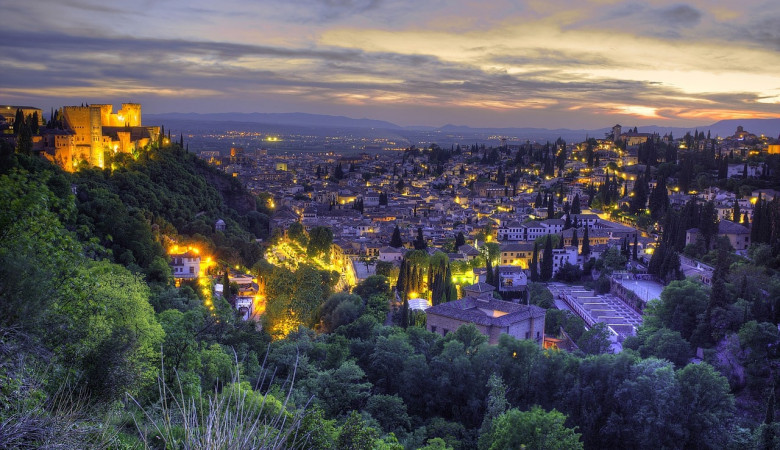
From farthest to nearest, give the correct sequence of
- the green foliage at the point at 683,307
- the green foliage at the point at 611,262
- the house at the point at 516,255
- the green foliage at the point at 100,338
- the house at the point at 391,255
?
the house at the point at 516,255 → the house at the point at 391,255 → the green foliage at the point at 611,262 → the green foliage at the point at 683,307 → the green foliage at the point at 100,338

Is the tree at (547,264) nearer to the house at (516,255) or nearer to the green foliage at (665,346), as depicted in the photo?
the house at (516,255)

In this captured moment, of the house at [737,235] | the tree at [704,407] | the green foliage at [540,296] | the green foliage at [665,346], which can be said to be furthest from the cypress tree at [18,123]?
the house at [737,235]

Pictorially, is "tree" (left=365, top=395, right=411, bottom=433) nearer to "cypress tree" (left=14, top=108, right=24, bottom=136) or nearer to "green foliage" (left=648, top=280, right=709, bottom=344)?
"green foliage" (left=648, top=280, right=709, bottom=344)

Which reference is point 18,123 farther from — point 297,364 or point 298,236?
point 297,364

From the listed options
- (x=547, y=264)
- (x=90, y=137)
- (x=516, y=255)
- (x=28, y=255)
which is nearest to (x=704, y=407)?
(x=28, y=255)

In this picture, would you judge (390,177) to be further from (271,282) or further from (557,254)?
(271,282)

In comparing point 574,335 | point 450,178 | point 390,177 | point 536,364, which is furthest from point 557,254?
point 390,177

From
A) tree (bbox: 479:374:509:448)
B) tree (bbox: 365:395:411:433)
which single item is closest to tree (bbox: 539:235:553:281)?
tree (bbox: 479:374:509:448)
